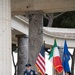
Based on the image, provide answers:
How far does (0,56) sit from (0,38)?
667mm

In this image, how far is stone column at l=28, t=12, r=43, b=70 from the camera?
61.8ft

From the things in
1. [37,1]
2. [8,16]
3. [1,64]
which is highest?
[37,1]

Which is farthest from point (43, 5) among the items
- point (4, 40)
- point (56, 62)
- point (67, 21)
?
point (67, 21)

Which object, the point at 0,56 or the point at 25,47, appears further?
the point at 25,47

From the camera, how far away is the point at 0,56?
1280 centimetres

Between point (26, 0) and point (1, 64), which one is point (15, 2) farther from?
point (1, 64)

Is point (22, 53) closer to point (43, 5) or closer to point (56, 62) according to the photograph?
point (43, 5)

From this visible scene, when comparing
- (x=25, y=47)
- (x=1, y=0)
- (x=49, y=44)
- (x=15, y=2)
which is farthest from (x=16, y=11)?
(x=49, y=44)

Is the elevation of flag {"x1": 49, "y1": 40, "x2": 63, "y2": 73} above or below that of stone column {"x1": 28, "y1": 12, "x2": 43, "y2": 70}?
below

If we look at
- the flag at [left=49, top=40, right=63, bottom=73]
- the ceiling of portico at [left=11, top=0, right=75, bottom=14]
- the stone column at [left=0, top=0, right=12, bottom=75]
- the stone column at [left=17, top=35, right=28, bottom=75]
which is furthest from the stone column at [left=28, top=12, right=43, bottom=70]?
the stone column at [left=17, top=35, right=28, bottom=75]

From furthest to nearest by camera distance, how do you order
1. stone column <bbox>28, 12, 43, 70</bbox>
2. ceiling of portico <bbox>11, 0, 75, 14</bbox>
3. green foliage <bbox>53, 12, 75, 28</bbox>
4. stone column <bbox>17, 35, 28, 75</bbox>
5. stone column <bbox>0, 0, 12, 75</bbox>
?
1. green foliage <bbox>53, 12, 75, 28</bbox>
2. stone column <bbox>17, 35, 28, 75</bbox>
3. stone column <bbox>28, 12, 43, 70</bbox>
4. ceiling of portico <bbox>11, 0, 75, 14</bbox>
5. stone column <bbox>0, 0, 12, 75</bbox>

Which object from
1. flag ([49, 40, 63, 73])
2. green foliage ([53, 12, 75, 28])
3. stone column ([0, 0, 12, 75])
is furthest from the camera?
green foliage ([53, 12, 75, 28])

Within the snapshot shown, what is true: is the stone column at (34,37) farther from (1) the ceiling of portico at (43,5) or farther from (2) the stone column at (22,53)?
(2) the stone column at (22,53)

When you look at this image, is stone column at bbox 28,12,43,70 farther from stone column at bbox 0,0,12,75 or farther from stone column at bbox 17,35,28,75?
stone column at bbox 17,35,28,75
